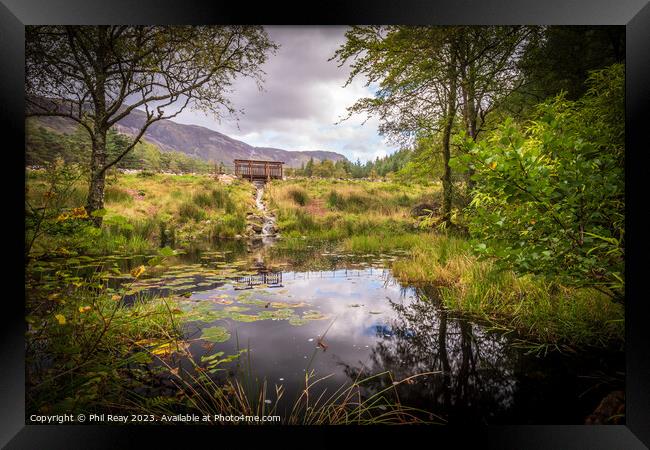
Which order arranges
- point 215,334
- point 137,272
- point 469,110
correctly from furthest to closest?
point 469,110 < point 215,334 < point 137,272

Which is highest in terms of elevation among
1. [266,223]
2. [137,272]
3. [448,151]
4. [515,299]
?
[448,151]

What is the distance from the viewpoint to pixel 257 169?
2.85m

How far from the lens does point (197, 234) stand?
2.98 meters

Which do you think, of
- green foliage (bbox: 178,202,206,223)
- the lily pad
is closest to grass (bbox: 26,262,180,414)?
the lily pad

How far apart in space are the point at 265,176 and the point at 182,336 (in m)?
1.74

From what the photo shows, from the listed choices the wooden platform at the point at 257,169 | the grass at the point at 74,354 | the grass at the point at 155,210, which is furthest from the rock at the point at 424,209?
the grass at the point at 74,354

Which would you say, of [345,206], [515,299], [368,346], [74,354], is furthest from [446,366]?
[74,354]

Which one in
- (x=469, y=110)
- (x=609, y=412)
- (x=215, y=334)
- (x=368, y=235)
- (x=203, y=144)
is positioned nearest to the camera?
(x=609, y=412)

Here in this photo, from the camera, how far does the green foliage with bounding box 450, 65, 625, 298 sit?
1551 mm

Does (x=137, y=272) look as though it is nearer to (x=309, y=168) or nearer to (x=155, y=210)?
(x=155, y=210)

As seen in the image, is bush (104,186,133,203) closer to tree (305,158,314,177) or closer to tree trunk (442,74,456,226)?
tree (305,158,314,177)
